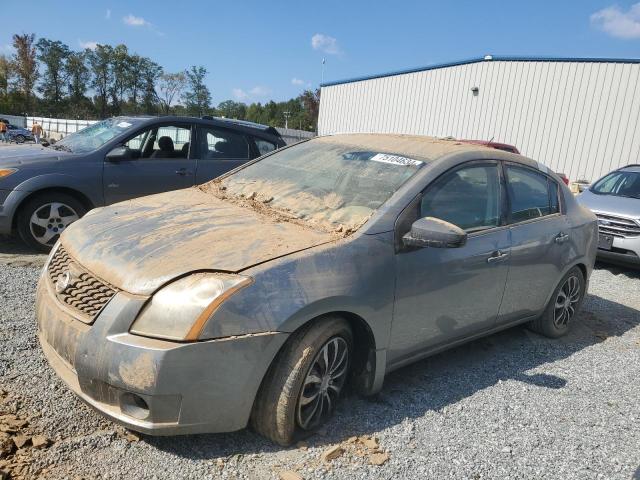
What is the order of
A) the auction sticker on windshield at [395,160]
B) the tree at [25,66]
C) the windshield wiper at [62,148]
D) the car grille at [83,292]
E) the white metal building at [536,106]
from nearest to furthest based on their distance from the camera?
the car grille at [83,292] < the auction sticker on windshield at [395,160] < the windshield wiper at [62,148] < the white metal building at [536,106] < the tree at [25,66]

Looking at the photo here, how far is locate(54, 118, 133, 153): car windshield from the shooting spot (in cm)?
633

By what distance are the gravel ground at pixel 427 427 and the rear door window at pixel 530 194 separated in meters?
1.15

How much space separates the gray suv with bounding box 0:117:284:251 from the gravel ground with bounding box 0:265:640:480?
4.91 ft

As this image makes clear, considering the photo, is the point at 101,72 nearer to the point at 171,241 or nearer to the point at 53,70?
the point at 53,70

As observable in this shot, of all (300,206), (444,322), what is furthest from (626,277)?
(300,206)

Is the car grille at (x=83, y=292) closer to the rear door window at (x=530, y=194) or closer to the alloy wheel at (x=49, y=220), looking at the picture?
the rear door window at (x=530, y=194)

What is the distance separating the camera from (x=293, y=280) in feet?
8.29

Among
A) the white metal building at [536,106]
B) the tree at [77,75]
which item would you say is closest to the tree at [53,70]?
the tree at [77,75]

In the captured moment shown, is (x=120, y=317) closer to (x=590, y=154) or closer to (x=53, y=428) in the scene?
(x=53, y=428)

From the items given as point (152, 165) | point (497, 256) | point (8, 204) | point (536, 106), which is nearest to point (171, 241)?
point (497, 256)

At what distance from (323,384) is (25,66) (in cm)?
8489

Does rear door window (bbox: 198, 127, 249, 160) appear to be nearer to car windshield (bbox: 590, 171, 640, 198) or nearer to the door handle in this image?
the door handle

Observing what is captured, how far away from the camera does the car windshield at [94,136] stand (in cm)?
633

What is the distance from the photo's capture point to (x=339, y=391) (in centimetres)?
293
